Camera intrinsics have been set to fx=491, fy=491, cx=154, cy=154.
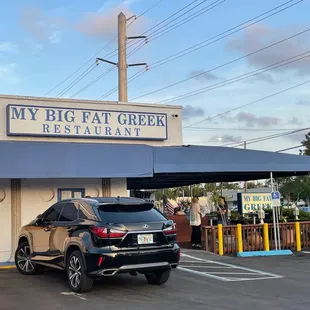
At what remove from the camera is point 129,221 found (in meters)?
8.80

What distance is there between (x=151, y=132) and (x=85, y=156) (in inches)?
135

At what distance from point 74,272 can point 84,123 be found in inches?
262

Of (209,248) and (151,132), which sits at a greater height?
(151,132)

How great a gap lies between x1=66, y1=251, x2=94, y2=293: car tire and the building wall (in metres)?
5.98

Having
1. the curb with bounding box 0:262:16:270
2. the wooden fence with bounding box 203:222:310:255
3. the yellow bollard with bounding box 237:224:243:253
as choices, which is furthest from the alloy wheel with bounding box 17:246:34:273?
the yellow bollard with bounding box 237:224:243:253

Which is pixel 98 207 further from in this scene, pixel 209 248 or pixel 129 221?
pixel 209 248

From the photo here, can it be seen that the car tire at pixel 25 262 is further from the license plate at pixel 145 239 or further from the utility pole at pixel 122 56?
the utility pole at pixel 122 56

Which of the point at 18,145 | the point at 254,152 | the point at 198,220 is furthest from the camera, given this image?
the point at 198,220

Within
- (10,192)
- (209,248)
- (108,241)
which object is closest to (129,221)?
(108,241)

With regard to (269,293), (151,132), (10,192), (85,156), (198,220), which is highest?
(151,132)

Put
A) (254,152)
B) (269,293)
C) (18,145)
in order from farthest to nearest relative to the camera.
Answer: (254,152)
(18,145)
(269,293)

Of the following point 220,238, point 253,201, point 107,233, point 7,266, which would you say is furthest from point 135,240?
point 253,201

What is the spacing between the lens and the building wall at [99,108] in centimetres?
1388

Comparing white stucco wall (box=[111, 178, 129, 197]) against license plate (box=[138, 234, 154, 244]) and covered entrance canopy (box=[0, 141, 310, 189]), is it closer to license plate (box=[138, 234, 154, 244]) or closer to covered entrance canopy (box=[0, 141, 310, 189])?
covered entrance canopy (box=[0, 141, 310, 189])
